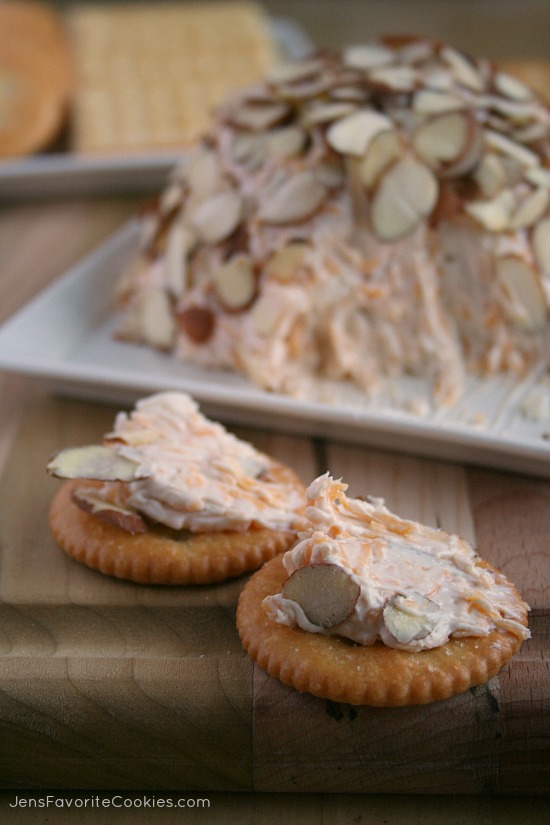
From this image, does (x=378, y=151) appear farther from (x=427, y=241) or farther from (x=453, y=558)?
(x=453, y=558)

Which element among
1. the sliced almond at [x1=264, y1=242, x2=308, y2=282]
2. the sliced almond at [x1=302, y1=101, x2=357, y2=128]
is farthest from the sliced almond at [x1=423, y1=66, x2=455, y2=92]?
the sliced almond at [x1=264, y1=242, x2=308, y2=282]

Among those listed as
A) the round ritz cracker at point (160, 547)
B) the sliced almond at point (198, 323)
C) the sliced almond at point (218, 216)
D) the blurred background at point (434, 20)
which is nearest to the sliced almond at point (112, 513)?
the round ritz cracker at point (160, 547)

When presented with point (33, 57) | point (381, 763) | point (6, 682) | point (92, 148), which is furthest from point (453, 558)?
point (33, 57)

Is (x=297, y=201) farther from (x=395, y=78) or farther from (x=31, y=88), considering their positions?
(x=31, y=88)

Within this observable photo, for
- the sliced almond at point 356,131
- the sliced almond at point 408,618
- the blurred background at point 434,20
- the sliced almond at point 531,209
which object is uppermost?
the sliced almond at point 356,131

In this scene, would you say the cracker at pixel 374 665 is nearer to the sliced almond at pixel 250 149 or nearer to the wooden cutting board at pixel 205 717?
the wooden cutting board at pixel 205 717

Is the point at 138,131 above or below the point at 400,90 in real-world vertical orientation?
below

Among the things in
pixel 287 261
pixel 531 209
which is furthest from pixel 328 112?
pixel 531 209

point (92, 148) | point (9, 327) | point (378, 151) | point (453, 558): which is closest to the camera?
point (453, 558)
